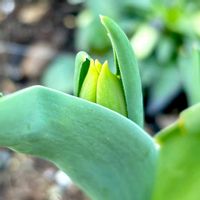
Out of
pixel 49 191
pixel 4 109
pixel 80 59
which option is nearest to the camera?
pixel 4 109

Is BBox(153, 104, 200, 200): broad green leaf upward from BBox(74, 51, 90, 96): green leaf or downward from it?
downward

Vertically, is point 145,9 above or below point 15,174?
above

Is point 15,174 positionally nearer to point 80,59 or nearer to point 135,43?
point 135,43

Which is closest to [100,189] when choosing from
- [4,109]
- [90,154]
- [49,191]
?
[90,154]
